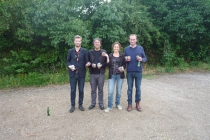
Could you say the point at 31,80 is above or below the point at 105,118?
above

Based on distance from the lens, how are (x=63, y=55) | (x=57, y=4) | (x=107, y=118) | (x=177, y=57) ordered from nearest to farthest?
1. (x=107, y=118)
2. (x=57, y=4)
3. (x=63, y=55)
4. (x=177, y=57)

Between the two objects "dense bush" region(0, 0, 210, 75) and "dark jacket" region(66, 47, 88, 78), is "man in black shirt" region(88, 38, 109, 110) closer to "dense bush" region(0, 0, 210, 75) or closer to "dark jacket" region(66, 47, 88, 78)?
"dark jacket" region(66, 47, 88, 78)

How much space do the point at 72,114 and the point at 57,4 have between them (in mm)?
4573

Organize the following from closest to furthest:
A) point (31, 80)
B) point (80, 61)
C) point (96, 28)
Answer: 1. point (80, 61)
2. point (31, 80)
3. point (96, 28)

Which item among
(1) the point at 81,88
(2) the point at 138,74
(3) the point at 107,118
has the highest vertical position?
(2) the point at 138,74

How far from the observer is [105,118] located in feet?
16.1

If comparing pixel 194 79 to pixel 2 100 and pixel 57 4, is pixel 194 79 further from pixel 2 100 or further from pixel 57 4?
pixel 2 100

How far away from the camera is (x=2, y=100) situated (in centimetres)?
638

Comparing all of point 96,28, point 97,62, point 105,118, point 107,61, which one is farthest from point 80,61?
point 96,28

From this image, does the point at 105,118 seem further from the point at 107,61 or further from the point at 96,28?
the point at 96,28

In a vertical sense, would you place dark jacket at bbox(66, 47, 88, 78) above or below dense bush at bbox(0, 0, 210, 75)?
below

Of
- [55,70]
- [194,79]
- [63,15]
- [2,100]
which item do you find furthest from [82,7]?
[194,79]

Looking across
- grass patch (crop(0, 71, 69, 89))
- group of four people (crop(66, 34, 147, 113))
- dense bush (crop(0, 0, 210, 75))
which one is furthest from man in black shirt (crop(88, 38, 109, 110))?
grass patch (crop(0, 71, 69, 89))

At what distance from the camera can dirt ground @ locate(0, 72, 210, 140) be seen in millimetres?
4277
